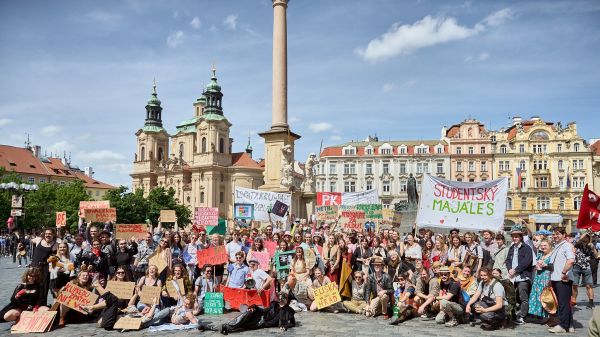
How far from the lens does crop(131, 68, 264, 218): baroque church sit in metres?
90.1

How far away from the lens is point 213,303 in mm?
10836

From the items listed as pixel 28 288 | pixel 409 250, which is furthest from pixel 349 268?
pixel 28 288

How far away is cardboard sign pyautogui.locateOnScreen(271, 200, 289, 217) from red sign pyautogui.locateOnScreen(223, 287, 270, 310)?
898 centimetres

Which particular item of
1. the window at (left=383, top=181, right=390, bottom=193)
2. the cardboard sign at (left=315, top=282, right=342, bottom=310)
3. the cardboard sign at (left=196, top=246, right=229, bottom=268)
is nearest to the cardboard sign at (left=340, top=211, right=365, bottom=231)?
the cardboard sign at (left=196, top=246, right=229, bottom=268)

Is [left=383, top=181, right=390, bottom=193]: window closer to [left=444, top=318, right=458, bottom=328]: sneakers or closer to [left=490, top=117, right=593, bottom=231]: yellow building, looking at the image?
[left=490, top=117, right=593, bottom=231]: yellow building

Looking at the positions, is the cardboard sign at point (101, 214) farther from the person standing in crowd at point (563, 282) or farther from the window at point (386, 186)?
the window at point (386, 186)

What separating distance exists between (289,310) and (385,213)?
12559 mm

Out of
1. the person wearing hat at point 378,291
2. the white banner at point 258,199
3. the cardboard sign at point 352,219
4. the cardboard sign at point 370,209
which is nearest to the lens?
the person wearing hat at point 378,291

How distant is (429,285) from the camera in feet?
33.4

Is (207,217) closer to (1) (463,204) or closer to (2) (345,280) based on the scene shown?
(2) (345,280)

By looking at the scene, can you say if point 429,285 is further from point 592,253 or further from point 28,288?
point 592,253

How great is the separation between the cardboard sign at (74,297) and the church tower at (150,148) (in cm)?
9363

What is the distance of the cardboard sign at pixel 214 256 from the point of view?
12.0 metres

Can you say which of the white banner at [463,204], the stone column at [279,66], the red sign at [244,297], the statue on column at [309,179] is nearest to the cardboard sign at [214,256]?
the red sign at [244,297]
